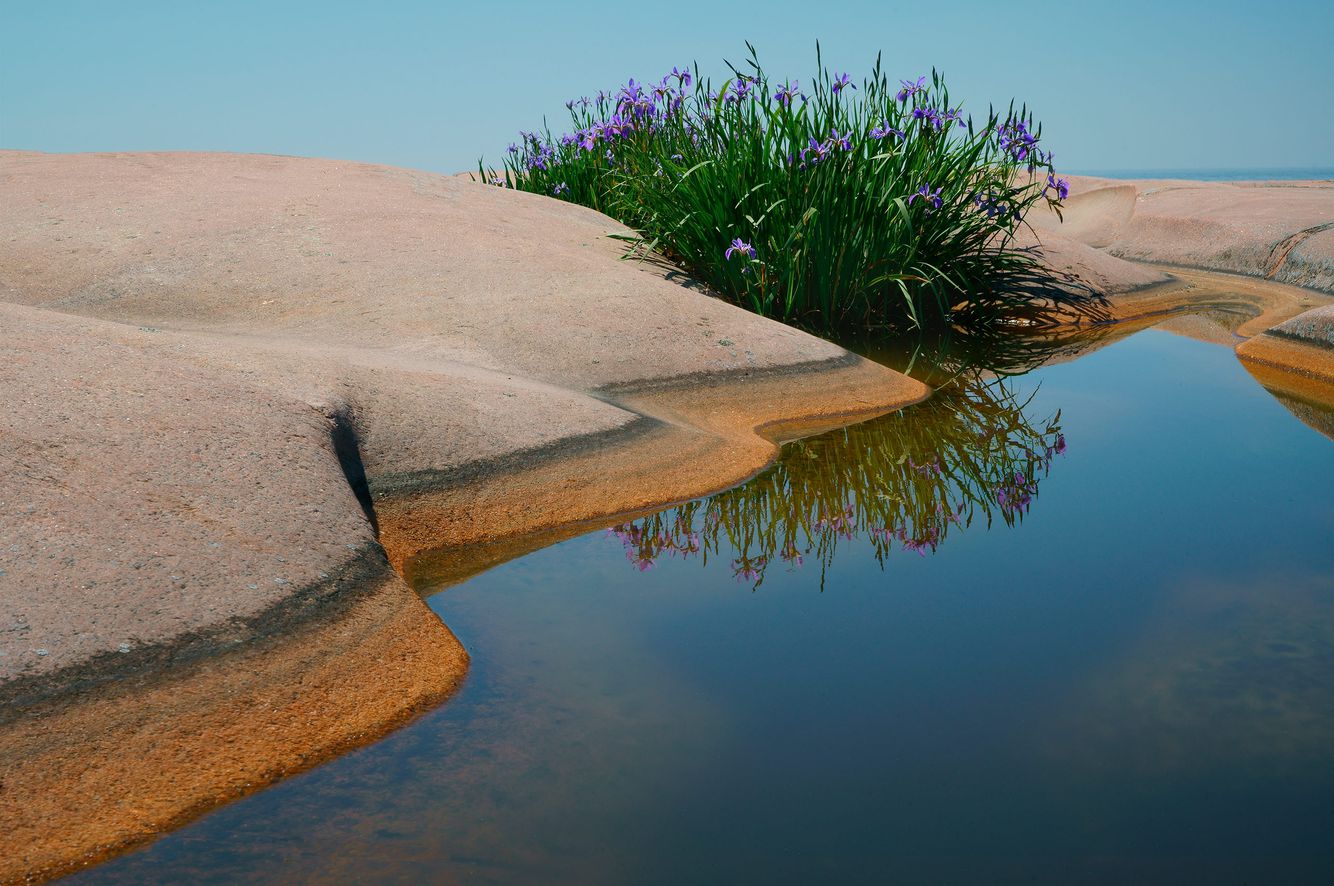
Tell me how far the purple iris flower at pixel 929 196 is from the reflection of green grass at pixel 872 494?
1.22m

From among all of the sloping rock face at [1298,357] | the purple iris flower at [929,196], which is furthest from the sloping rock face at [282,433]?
the sloping rock face at [1298,357]

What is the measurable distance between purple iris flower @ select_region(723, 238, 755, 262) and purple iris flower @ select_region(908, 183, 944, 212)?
2.61ft

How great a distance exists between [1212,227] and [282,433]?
8.11 m

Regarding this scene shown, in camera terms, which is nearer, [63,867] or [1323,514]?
[63,867]

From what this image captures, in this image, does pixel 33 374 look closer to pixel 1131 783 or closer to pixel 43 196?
pixel 1131 783

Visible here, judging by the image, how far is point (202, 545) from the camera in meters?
2.43

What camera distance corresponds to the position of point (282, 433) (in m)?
2.91

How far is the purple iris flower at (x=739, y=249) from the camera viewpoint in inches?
201

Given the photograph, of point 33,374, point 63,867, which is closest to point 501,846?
point 63,867

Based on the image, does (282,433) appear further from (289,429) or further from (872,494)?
(872,494)

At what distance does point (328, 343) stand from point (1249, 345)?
450 cm

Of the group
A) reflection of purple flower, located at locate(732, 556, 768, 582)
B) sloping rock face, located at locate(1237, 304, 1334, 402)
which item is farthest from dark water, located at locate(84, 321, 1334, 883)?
sloping rock face, located at locate(1237, 304, 1334, 402)

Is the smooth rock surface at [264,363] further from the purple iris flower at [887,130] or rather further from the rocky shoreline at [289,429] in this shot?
the purple iris flower at [887,130]

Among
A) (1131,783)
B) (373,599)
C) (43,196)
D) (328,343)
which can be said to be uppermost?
(43,196)
